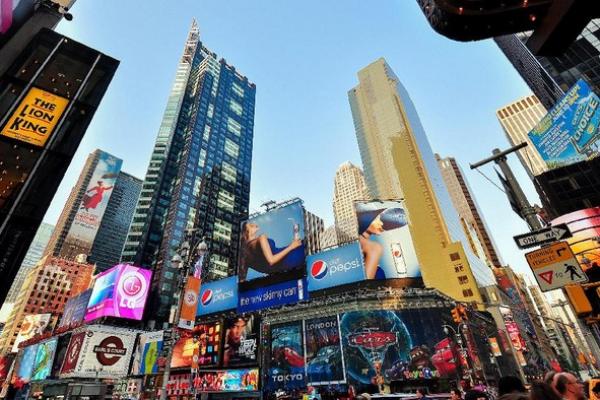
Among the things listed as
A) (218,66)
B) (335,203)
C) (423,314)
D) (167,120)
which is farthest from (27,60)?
(335,203)

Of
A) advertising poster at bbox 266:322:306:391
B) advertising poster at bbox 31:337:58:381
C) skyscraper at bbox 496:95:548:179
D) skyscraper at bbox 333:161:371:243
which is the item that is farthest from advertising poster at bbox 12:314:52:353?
skyscraper at bbox 496:95:548:179

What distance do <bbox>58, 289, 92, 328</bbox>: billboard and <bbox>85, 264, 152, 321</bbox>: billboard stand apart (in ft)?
5.21

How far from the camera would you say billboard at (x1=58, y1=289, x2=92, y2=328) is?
4738cm

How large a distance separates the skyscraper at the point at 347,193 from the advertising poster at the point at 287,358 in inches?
4212

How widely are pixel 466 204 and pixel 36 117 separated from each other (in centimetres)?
18197

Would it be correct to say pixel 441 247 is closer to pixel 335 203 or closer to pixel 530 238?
pixel 530 238

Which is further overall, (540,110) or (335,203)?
(335,203)

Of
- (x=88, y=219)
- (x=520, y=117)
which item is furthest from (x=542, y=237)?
(x=520, y=117)

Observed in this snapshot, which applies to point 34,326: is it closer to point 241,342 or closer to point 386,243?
point 241,342

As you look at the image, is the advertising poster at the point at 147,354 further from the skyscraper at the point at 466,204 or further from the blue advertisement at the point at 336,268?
the skyscraper at the point at 466,204

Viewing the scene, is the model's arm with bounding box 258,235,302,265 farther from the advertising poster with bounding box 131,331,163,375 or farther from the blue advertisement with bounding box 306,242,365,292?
the advertising poster with bounding box 131,331,163,375

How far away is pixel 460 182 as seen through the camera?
6752 inches

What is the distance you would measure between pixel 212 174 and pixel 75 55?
103 meters

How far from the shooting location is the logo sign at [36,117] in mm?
7827
